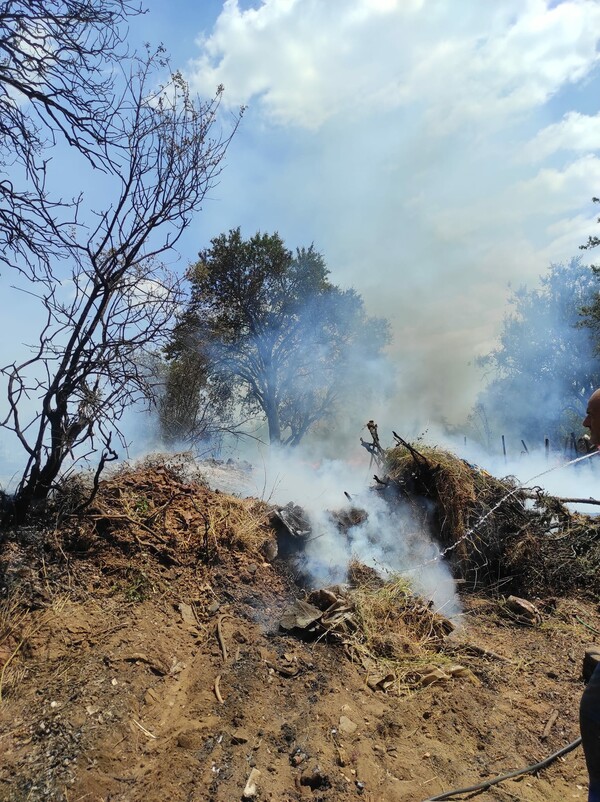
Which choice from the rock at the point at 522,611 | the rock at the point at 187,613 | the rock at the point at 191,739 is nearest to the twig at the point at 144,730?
the rock at the point at 191,739

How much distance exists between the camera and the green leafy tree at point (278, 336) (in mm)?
18031

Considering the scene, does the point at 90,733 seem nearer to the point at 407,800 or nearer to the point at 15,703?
the point at 15,703

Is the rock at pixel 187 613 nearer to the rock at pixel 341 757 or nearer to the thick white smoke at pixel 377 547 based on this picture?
the rock at pixel 341 757

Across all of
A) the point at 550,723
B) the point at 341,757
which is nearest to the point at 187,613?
the point at 341,757

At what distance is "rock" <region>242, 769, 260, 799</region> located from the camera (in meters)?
2.45

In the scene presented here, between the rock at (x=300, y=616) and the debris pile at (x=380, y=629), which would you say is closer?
the debris pile at (x=380, y=629)

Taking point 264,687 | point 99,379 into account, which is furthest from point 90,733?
point 99,379

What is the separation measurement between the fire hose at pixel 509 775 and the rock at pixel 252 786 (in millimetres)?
894

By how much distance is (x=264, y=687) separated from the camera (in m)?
3.33

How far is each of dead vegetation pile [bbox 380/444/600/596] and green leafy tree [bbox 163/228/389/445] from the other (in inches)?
441

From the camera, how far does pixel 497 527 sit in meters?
6.24

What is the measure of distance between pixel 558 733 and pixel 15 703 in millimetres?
3435

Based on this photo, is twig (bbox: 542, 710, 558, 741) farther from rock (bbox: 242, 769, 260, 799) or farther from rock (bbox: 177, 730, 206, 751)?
rock (bbox: 177, 730, 206, 751)

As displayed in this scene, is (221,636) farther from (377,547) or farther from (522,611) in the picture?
(522,611)
